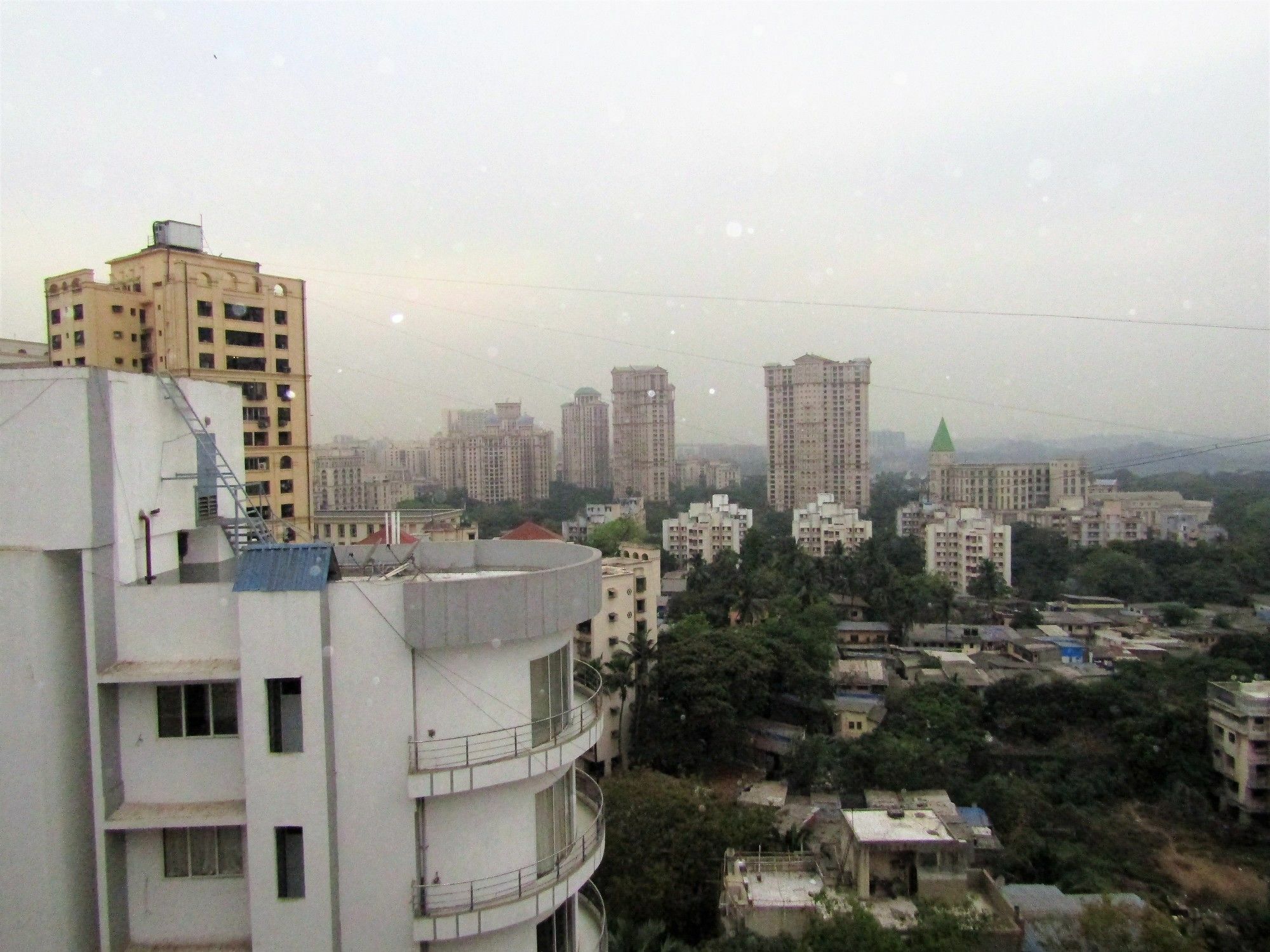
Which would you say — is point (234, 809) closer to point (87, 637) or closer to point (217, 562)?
point (87, 637)

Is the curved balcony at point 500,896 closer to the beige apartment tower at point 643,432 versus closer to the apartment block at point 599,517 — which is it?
the apartment block at point 599,517

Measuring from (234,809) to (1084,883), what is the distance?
35.5 ft

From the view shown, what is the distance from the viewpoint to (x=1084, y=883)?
426 inches

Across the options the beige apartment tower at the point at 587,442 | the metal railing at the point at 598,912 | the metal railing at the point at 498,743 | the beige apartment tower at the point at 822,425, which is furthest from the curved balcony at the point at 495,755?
the beige apartment tower at the point at 587,442

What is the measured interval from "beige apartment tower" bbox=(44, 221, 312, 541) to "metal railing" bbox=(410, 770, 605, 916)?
13.0 m

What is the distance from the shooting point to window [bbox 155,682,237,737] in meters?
3.62

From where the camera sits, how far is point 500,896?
3711 millimetres

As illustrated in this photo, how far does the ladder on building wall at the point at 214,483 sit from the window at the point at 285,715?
2.75 feet

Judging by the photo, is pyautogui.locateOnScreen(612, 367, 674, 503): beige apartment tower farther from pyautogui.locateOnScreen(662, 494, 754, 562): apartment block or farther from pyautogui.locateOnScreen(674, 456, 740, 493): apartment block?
pyautogui.locateOnScreen(662, 494, 754, 562): apartment block

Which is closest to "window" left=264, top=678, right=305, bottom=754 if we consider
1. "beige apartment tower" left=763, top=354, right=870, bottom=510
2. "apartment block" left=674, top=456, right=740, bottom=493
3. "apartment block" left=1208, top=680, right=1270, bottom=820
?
"apartment block" left=1208, top=680, right=1270, bottom=820

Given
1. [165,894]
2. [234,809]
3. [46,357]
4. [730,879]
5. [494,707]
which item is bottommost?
[730,879]

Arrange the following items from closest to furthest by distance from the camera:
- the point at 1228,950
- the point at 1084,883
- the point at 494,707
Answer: the point at 494,707 < the point at 1228,950 < the point at 1084,883

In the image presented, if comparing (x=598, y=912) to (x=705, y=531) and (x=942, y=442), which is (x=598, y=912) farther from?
(x=942, y=442)

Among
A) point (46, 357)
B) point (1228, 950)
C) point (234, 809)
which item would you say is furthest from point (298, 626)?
point (46, 357)
